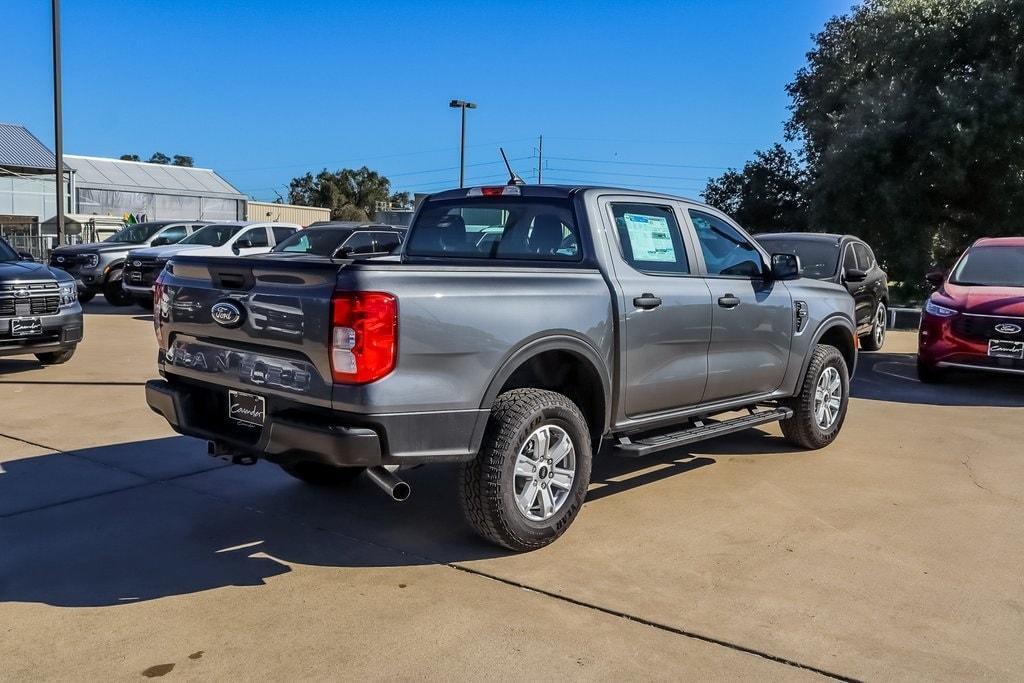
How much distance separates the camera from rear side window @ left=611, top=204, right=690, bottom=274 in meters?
5.28

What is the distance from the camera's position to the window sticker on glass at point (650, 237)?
5336 mm

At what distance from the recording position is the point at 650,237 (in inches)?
215

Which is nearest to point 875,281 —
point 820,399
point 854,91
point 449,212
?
point 820,399

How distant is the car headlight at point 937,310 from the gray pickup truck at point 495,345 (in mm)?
4579

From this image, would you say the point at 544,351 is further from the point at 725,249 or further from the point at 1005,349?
the point at 1005,349

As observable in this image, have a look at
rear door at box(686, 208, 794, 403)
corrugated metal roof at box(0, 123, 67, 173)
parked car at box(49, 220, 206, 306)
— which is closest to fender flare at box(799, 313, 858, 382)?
rear door at box(686, 208, 794, 403)

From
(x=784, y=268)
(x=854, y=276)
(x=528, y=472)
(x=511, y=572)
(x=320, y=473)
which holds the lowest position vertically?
(x=511, y=572)

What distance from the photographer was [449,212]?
583 cm

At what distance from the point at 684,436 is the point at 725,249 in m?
1.40

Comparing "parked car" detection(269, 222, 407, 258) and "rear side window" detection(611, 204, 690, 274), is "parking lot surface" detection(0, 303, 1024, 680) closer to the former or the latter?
"rear side window" detection(611, 204, 690, 274)

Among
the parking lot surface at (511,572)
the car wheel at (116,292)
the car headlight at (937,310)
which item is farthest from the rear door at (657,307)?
the car wheel at (116,292)

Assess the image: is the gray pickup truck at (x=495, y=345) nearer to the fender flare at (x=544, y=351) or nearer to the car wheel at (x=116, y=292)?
the fender flare at (x=544, y=351)

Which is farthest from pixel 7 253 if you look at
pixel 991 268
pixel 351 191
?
pixel 351 191

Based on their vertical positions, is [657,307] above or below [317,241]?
below
